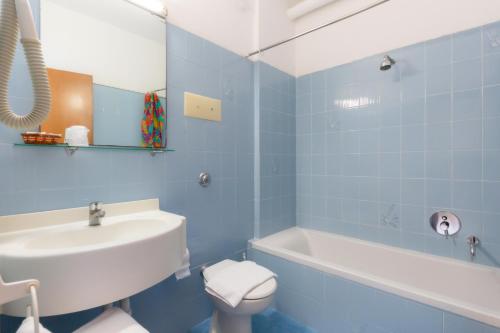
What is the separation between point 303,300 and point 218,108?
1445mm

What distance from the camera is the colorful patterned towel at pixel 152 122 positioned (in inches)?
51.8

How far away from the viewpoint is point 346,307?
1437 millimetres

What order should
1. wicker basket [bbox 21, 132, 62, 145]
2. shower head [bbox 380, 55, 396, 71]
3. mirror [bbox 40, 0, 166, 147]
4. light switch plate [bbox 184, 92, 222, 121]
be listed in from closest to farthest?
wicker basket [bbox 21, 132, 62, 145] → mirror [bbox 40, 0, 166, 147] → light switch plate [bbox 184, 92, 222, 121] → shower head [bbox 380, 55, 396, 71]

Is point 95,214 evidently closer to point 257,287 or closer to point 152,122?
point 152,122

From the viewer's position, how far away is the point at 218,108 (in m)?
1.70

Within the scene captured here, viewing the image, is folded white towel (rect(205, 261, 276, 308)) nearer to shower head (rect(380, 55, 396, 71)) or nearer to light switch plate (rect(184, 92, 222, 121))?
light switch plate (rect(184, 92, 222, 121))

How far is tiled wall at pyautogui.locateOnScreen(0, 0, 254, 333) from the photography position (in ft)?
3.15

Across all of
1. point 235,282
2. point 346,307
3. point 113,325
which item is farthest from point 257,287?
point 113,325

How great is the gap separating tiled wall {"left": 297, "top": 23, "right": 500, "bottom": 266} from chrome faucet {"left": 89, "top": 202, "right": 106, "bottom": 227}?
69.7 inches

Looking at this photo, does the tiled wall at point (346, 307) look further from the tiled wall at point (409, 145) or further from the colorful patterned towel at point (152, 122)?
the colorful patterned towel at point (152, 122)

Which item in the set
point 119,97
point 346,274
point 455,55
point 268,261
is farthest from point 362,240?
point 119,97

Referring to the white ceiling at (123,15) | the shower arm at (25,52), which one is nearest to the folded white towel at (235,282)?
the shower arm at (25,52)

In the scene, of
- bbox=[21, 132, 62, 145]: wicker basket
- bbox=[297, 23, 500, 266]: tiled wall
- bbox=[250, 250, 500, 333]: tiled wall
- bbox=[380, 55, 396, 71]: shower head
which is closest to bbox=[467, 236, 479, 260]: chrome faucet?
bbox=[297, 23, 500, 266]: tiled wall

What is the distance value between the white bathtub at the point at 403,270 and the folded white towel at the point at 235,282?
1.28 feet
